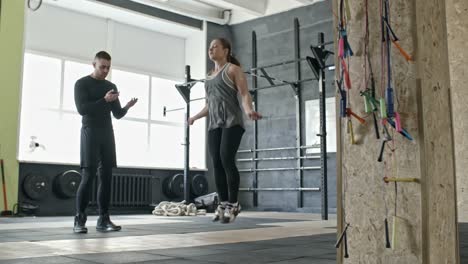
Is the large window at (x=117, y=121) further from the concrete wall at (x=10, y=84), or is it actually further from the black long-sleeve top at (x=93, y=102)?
the black long-sleeve top at (x=93, y=102)

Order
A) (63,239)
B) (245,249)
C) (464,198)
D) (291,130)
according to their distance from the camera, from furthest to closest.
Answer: (291,130), (464,198), (63,239), (245,249)

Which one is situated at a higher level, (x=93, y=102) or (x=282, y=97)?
(x=282, y=97)

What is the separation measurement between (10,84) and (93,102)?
3705mm

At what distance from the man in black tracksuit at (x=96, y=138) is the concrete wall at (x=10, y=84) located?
345 centimetres

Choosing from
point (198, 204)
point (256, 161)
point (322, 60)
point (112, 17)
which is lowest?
point (198, 204)

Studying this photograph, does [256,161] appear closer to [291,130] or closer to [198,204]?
[291,130]

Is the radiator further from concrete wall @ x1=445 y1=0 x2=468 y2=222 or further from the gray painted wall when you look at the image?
concrete wall @ x1=445 y1=0 x2=468 y2=222

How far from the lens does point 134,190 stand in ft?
23.0

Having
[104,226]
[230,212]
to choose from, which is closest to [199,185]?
[230,212]

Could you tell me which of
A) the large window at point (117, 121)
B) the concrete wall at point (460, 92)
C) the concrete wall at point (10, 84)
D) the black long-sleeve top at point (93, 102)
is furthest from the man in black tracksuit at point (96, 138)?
the concrete wall at point (10, 84)

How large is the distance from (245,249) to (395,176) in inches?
36.5

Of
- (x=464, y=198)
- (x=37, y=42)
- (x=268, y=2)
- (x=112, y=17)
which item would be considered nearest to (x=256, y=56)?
(x=268, y=2)

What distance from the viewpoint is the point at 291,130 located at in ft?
24.0

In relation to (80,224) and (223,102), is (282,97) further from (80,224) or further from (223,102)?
(80,224)
